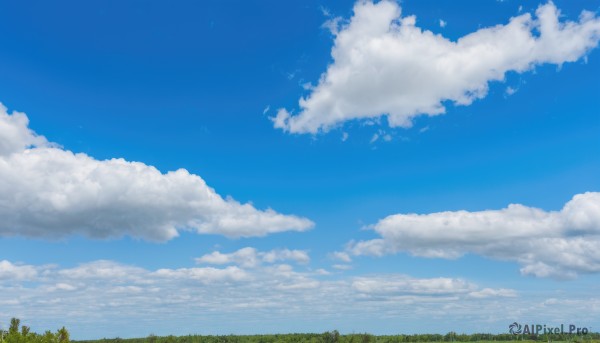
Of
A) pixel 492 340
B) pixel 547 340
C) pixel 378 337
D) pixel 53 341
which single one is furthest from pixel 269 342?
pixel 53 341

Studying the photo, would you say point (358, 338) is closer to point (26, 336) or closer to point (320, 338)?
point (320, 338)

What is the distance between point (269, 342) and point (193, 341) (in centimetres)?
1573

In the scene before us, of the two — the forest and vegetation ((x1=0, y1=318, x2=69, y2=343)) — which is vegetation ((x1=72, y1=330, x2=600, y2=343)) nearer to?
the forest

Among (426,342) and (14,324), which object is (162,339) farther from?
(14,324)

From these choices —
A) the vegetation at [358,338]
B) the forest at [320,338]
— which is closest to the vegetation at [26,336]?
the forest at [320,338]

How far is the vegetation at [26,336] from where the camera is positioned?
3853cm

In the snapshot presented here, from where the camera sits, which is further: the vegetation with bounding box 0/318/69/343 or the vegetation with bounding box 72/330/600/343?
the vegetation with bounding box 72/330/600/343

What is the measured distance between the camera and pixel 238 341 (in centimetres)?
11175

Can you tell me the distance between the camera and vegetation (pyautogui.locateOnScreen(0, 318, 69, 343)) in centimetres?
3853

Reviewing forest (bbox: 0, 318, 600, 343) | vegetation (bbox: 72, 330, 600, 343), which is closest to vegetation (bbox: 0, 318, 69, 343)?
forest (bbox: 0, 318, 600, 343)

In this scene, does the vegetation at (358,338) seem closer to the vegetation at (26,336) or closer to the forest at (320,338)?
the forest at (320,338)

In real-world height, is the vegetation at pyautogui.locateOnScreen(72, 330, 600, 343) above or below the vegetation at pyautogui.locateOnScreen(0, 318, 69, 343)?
below

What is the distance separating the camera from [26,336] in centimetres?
3884

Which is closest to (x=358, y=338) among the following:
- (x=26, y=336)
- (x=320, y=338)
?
(x=320, y=338)
